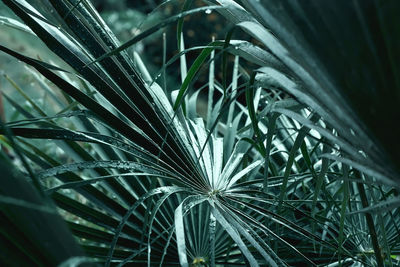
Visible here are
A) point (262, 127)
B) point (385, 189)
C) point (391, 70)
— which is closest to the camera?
point (391, 70)

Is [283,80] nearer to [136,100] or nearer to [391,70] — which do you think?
[391,70]

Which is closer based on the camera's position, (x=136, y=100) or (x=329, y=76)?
(x=329, y=76)

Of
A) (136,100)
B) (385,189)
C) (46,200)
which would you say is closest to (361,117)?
(46,200)

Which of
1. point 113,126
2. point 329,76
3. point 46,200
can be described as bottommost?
point 46,200

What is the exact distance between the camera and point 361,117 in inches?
28.3

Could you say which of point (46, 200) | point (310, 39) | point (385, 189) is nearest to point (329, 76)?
point (310, 39)

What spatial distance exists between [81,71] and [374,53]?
0.58m

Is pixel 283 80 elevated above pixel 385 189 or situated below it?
above

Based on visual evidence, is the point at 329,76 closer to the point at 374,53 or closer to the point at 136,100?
the point at 374,53

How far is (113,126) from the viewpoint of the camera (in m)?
1.11

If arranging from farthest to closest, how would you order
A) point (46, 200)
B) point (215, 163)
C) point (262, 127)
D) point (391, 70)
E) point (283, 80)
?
point (262, 127), point (215, 163), point (283, 80), point (391, 70), point (46, 200)

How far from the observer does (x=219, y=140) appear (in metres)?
1.39

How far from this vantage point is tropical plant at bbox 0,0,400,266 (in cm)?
68

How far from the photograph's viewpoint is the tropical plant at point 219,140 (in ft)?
2.23
